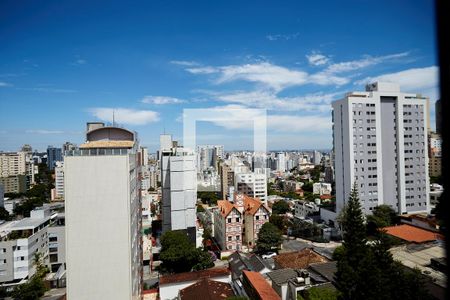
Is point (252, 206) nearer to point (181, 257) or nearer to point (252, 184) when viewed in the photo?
point (181, 257)

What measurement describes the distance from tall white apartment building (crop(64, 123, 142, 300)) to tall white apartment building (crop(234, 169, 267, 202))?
404 inches

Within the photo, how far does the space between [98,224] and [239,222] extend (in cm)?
456

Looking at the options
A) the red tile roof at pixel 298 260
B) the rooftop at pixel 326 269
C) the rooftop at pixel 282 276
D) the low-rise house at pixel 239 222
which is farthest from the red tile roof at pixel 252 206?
the rooftop at pixel 282 276

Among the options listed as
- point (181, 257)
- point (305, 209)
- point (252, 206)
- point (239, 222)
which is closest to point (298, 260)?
point (239, 222)

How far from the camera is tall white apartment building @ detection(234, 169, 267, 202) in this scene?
13.3m

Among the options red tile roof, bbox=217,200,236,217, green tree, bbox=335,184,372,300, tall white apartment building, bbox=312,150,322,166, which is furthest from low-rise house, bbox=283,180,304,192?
green tree, bbox=335,184,372,300

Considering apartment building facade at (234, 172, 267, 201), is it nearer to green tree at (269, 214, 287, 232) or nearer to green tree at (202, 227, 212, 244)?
green tree at (269, 214, 287, 232)

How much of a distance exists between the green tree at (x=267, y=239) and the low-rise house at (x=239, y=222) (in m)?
0.48

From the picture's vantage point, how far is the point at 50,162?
2414 centimetres

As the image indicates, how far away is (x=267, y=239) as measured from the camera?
683 cm

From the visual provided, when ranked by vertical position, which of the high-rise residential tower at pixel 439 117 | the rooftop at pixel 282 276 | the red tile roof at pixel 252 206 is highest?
the high-rise residential tower at pixel 439 117

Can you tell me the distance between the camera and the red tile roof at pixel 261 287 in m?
3.67

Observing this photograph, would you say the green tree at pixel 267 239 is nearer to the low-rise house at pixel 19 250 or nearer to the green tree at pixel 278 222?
the green tree at pixel 278 222

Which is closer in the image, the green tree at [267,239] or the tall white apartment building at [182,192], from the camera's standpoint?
the green tree at [267,239]
